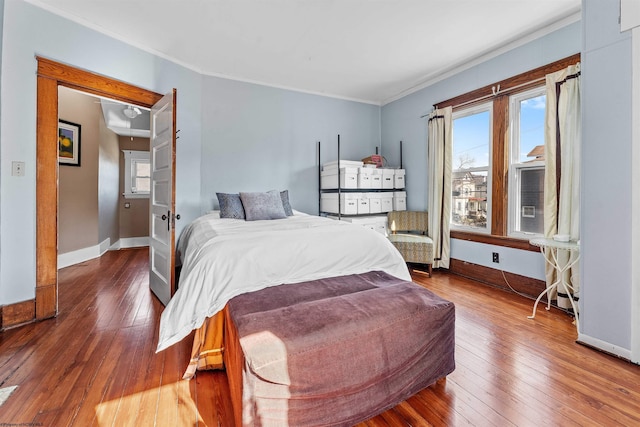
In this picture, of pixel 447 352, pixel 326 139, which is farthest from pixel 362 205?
pixel 447 352

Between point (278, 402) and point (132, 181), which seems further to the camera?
point (132, 181)

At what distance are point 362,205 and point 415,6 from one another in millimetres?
2420

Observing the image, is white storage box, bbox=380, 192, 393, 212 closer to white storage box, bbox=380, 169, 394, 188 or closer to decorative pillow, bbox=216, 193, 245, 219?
white storage box, bbox=380, 169, 394, 188

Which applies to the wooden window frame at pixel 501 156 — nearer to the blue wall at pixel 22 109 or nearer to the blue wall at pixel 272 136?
the blue wall at pixel 272 136

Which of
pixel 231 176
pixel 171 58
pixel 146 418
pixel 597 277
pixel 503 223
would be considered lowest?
pixel 146 418

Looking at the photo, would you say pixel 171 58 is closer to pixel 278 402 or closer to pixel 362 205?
pixel 362 205

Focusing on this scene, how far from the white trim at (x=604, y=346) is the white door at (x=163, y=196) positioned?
3.21 m

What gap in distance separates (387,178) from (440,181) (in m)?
0.82

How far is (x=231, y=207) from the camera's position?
3256 millimetres

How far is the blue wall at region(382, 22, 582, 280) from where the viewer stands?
2768 millimetres

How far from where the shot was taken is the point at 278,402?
1133mm

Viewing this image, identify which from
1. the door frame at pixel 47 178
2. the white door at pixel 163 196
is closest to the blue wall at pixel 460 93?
the white door at pixel 163 196

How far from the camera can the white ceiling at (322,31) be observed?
243 cm

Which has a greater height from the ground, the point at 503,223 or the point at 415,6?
the point at 415,6
